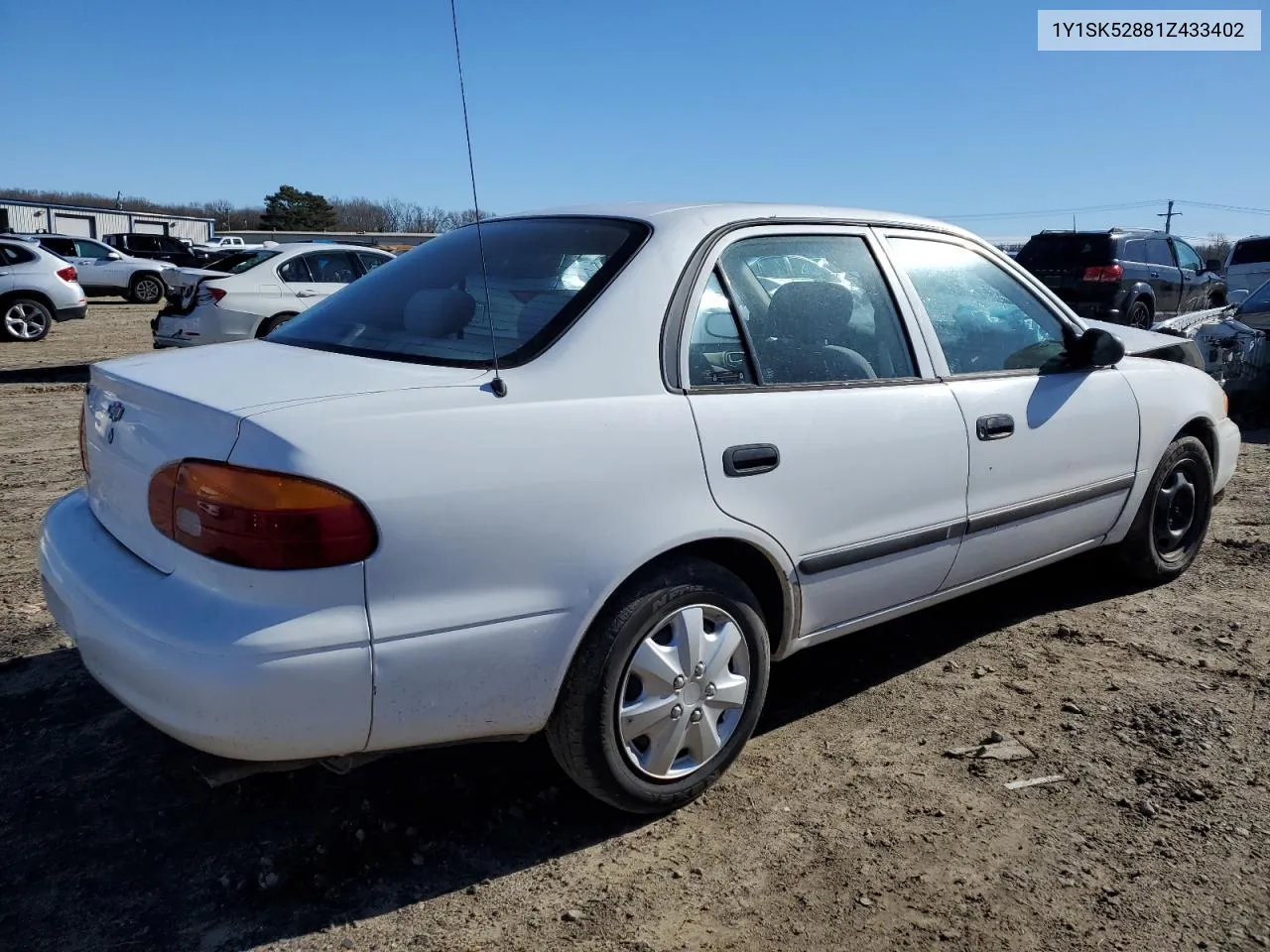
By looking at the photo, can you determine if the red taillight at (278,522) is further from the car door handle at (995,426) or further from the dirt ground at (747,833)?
the car door handle at (995,426)

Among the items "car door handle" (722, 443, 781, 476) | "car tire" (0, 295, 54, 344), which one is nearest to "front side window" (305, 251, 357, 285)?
"car tire" (0, 295, 54, 344)

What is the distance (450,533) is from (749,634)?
3.22 ft

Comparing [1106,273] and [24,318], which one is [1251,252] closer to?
[1106,273]

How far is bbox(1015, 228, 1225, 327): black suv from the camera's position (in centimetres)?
1400

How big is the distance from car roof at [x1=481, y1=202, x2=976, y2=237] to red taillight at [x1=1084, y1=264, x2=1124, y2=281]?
11756 millimetres

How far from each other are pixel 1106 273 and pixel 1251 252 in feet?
21.2

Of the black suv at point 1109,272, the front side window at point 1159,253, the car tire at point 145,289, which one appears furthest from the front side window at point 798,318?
the car tire at point 145,289

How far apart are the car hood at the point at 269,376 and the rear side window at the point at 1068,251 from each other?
13139 millimetres

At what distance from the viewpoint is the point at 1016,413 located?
3523mm

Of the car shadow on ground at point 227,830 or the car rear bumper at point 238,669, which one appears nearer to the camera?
the car rear bumper at point 238,669

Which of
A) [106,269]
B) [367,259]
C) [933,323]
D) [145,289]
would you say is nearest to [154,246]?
[145,289]

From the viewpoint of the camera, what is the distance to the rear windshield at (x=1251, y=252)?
18156 millimetres

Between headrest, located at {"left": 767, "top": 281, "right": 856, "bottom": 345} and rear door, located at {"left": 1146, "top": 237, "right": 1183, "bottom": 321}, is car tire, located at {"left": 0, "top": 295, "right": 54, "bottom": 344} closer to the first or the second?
headrest, located at {"left": 767, "top": 281, "right": 856, "bottom": 345}

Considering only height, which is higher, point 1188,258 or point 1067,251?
point 1067,251
